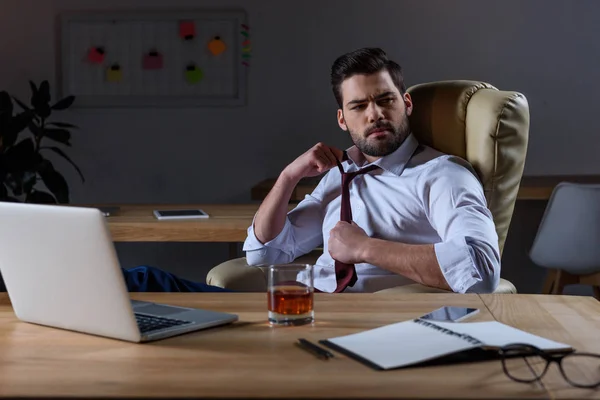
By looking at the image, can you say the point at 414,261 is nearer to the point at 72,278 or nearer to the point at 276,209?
the point at 276,209

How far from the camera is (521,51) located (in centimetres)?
433

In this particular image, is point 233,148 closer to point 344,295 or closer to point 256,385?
point 344,295

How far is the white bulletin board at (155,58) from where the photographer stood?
4.44m

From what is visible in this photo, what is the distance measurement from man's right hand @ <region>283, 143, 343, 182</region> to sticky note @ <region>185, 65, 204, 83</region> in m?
2.27

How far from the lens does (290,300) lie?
1.32m

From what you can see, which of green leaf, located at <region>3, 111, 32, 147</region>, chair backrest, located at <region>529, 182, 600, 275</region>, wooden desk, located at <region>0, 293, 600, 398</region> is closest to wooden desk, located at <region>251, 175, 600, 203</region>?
chair backrest, located at <region>529, 182, 600, 275</region>

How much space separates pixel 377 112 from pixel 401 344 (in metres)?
1.21

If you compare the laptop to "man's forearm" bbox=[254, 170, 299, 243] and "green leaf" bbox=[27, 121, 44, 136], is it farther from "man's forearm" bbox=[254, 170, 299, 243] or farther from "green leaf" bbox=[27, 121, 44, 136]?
"green leaf" bbox=[27, 121, 44, 136]

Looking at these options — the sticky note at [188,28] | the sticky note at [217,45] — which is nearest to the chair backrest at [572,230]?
the sticky note at [217,45]

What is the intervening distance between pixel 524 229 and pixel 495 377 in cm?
350

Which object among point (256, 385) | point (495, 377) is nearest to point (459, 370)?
point (495, 377)

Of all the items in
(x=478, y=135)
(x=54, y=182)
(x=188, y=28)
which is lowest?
(x=54, y=182)

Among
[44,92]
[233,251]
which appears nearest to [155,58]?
[44,92]

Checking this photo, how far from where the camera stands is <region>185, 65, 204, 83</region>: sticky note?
14.7ft
